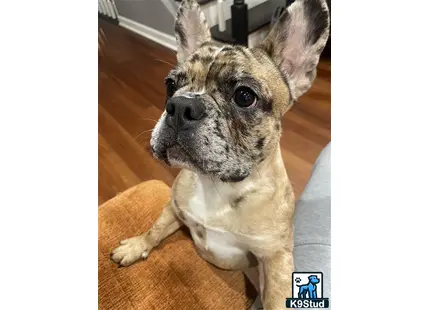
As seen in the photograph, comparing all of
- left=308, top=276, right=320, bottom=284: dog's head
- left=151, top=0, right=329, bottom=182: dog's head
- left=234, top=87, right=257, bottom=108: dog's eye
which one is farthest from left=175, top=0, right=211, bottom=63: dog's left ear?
left=308, top=276, right=320, bottom=284: dog's head

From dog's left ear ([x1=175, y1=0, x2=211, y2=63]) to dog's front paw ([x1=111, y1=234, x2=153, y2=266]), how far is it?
2.45ft

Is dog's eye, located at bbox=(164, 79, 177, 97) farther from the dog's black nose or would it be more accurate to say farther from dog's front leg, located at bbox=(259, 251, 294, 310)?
dog's front leg, located at bbox=(259, 251, 294, 310)

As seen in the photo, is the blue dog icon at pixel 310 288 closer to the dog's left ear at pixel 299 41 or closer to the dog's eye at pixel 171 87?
the dog's left ear at pixel 299 41

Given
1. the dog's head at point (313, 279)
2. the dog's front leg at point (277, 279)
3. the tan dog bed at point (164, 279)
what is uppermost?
the dog's head at point (313, 279)

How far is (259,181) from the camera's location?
113cm

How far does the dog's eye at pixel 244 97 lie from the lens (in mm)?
1002

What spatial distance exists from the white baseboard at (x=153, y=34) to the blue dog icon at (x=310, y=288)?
102 centimetres

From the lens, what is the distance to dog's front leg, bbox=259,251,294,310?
107 centimetres

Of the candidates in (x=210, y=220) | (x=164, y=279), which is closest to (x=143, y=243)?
(x=164, y=279)

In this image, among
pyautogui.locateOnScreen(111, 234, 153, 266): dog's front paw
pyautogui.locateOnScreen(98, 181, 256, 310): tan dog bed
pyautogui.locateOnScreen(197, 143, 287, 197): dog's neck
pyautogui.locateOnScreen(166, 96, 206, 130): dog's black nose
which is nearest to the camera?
pyautogui.locateOnScreen(166, 96, 206, 130): dog's black nose

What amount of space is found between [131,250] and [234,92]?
30.7 inches

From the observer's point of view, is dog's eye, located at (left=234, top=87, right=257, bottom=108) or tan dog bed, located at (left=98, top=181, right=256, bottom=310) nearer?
dog's eye, located at (left=234, top=87, right=257, bottom=108)

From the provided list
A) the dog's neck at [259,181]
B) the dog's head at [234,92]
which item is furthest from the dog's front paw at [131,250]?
the dog's head at [234,92]
